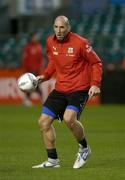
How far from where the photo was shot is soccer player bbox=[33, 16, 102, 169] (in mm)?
12148

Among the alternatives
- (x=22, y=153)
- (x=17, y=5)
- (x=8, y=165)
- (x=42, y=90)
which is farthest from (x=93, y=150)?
(x=17, y=5)

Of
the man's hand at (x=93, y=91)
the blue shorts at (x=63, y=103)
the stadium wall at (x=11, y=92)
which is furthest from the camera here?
the stadium wall at (x=11, y=92)

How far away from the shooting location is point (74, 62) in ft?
40.5

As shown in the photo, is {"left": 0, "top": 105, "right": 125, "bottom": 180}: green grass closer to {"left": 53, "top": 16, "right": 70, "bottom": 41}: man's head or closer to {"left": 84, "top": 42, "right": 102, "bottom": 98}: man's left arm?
{"left": 84, "top": 42, "right": 102, "bottom": 98}: man's left arm

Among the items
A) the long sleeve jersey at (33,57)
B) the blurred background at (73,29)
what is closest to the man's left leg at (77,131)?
the long sleeve jersey at (33,57)

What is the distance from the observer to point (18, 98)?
28859 mm

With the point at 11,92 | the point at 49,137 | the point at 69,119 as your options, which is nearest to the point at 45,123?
the point at 49,137

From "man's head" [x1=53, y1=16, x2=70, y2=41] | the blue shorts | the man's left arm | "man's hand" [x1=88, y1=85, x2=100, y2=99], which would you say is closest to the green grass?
the blue shorts

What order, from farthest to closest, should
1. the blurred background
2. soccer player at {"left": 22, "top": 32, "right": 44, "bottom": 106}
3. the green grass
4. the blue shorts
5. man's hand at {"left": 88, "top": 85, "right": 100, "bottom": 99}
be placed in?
the blurred background, soccer player at {"left": 22, "top": 32, "right": 44, "bottom": 106}, the blue shorts, man's hand at {"left": 88, "top": 85, "right": 100, "bottom": 99}, the green grass

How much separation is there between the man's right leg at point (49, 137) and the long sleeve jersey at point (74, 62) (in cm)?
54

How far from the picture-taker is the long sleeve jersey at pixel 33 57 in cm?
2759

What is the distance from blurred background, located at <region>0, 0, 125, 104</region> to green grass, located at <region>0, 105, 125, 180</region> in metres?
3.14

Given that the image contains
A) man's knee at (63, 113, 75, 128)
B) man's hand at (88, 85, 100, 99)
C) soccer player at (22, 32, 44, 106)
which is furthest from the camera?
soccer player at (22, 32, 44, 106)

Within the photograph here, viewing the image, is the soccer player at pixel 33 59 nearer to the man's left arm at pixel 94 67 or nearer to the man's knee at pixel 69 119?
the man's left arm at pixel 94 67
